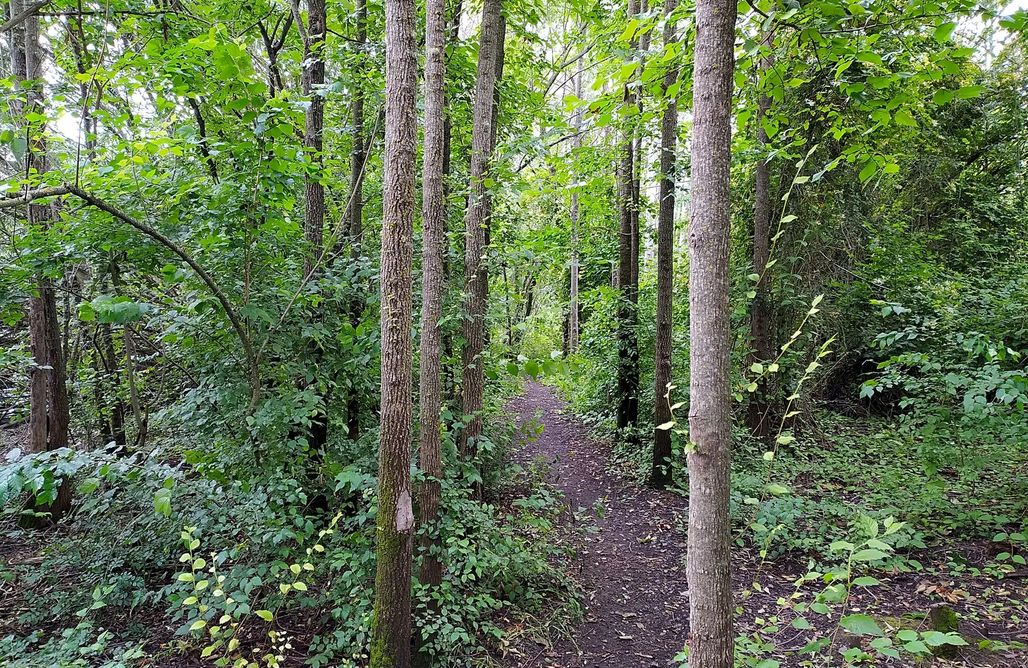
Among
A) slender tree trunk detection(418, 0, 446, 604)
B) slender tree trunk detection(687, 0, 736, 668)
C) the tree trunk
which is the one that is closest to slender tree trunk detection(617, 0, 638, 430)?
the tree trunk

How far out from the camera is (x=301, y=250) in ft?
17.7

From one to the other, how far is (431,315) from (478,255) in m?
1.39

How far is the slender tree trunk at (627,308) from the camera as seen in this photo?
31.7 ft

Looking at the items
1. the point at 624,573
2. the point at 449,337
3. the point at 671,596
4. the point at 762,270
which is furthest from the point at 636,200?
the point at 671,596

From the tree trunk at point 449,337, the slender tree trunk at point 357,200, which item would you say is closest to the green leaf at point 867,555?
the tree trunk at point 449,337

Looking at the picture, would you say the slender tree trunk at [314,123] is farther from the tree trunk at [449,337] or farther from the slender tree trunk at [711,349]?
the slender tree trunk at [711,349]

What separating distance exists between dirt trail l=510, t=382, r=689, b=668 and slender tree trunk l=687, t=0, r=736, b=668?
7.90 ft

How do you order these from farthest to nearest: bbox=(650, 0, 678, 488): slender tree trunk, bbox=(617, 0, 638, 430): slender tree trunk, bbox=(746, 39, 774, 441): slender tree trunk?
bbox=(617, 0, 638, 430): slender tree trunk → bbox=(746, 39, 774, 441): slender tree trunk → bbox=(650, 0, 678, 488): slender tree trunk

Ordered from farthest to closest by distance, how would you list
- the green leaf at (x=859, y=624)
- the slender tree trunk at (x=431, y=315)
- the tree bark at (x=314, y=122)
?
the tree bark at (x=314, y=122), the slender tree trunk at (x=431, y=315), the green leaf at (x=859, y=624)

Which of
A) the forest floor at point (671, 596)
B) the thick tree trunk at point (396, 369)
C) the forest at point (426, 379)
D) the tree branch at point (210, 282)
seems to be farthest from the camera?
the forest floor at point (671, 596)

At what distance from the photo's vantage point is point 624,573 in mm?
6082

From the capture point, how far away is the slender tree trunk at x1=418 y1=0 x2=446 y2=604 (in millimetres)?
4562

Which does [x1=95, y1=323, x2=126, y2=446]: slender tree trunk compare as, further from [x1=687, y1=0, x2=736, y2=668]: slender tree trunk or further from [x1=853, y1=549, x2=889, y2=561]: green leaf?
[x1=853, y1=549, x2=889, y2=561]: green leaf

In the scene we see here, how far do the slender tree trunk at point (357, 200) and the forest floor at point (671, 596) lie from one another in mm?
1995
